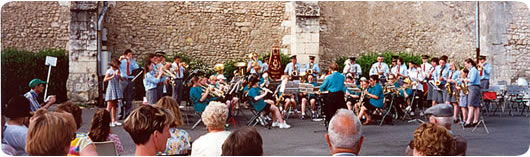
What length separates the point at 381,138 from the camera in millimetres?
8562

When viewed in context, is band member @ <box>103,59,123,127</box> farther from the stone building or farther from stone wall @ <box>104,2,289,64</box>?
stone wall @ <box>104,2,289,64</box>

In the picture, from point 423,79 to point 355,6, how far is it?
20.0ft

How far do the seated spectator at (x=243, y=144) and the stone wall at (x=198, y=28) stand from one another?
1348 cm

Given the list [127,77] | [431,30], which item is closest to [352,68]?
[431,30]

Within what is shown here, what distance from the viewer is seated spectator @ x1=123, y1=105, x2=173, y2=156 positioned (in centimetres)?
330

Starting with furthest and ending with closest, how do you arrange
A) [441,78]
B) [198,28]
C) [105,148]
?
1. [198,28]
2. [441,78]
3. [105,148]

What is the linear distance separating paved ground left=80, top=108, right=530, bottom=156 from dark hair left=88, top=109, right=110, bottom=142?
2.52 m

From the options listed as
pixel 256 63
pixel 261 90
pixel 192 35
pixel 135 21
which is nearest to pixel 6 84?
pixel 135 21

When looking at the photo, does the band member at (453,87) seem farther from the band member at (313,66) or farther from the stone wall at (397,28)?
the stone wall at (397,28)

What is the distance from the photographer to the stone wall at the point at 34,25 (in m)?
15.7

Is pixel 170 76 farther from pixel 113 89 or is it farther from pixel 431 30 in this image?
pixel 431 30

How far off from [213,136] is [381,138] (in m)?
4.97

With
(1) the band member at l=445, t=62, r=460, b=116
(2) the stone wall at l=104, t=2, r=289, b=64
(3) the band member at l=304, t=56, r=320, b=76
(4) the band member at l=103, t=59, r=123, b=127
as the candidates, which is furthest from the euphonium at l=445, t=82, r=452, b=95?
(2) the stone wall at l=104, t=2, r=289, b=64

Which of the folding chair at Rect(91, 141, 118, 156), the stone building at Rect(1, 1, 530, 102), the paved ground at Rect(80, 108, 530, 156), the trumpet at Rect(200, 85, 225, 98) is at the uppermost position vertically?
the stone building at Rect(1, 1, 530, 102)
